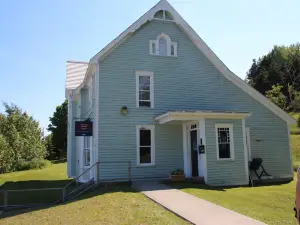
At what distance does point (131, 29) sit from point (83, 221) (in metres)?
10.7

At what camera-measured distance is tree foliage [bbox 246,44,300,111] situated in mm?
55153

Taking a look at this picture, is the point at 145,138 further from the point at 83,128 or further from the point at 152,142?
the point at 83,128

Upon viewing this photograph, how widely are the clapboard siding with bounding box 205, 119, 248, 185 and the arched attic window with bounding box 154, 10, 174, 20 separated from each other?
21.0 ft

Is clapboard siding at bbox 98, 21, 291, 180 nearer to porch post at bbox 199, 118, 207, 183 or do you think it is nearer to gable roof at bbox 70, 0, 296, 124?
gable roof at bbox 70, 0, 296, 124

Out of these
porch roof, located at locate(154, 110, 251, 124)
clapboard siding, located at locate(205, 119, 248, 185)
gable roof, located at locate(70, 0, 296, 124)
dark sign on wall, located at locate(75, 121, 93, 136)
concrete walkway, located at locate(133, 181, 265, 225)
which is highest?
gable roof, located at locate(70, 0, 296, 124)

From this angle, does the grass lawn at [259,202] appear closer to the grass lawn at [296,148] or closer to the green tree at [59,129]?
the grass lawn at [296,148]

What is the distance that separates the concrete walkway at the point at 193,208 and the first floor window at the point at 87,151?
5.81 m

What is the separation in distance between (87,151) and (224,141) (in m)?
7.69

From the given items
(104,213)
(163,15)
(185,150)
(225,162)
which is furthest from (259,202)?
(163,15)

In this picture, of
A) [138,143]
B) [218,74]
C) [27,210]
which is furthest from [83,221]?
A: [218,74]

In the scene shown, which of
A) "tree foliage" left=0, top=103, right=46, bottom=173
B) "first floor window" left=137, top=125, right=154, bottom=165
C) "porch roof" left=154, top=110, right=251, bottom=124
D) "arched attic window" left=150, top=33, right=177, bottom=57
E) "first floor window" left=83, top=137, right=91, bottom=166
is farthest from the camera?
"tree foliage" left=0, top=103, right=46, bottom=173

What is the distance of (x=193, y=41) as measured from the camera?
17562 mm

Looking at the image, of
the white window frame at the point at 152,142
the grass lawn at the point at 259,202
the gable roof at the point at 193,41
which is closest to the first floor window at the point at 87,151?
the white window frame at the point at 152,142

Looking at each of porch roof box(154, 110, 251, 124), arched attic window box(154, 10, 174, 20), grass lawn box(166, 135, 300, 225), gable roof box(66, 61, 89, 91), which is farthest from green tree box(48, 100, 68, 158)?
grass lawn box(166, 135, 300, 225)
